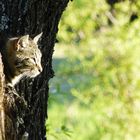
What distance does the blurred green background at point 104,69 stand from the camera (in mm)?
7828

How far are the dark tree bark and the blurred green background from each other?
12.5 feet

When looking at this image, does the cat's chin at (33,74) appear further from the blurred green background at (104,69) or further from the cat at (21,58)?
the blurred green background at (104,69)

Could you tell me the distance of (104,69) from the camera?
8000 mm

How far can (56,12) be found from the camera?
3.74 meters

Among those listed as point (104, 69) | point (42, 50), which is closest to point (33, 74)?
point (42, 50)

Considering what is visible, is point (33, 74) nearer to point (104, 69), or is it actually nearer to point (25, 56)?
point (25, 56)

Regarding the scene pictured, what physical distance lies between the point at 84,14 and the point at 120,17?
0.51 metres

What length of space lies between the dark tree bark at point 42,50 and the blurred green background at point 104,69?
3820mm

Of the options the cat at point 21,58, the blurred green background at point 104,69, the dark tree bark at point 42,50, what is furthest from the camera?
the blurred green background at point 104,69

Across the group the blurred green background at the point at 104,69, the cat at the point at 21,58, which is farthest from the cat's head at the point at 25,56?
the blurred green background at the point at 104,69

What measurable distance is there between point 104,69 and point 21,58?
4.19 metres

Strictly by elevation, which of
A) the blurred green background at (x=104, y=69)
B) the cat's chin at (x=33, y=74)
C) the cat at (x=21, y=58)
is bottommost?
the cat's chin at (x=33, y=74)

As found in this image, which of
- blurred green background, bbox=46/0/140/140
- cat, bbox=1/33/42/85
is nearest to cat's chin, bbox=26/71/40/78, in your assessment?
cat, bbox=1/33/42/85

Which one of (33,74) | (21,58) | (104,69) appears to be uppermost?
(104,69)
